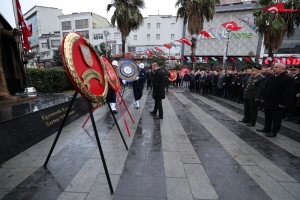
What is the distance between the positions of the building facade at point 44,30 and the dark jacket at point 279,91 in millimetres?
49489

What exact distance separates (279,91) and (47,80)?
878 centimetres

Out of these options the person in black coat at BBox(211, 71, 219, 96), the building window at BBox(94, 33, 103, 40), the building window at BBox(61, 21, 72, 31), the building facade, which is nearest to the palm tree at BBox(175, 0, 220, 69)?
the person in black coat at BBox(211, 71, 219, 96)

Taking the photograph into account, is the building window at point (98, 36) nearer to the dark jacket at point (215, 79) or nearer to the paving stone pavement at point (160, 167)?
the dark jacket at point (215, 79)

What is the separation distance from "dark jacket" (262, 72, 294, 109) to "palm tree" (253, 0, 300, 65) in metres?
7.76

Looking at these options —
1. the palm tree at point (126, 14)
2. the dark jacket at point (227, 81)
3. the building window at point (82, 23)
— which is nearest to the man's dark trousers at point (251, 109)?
the dark jacket at point (227, 81)

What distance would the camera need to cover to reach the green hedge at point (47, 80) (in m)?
7.00

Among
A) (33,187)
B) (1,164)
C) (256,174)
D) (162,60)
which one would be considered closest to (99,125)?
(1,164)

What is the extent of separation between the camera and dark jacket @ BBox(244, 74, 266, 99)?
4984mm

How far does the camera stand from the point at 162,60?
29438 millimetres

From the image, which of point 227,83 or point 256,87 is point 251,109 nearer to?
point 256,87

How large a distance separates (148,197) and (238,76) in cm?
968

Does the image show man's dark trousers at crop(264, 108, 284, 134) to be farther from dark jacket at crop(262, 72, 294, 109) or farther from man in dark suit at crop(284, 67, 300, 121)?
man in dark suit at crop(284, 67, 300, 121)

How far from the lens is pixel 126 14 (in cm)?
1395

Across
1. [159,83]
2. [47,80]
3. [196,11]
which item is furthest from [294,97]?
[196,11]
